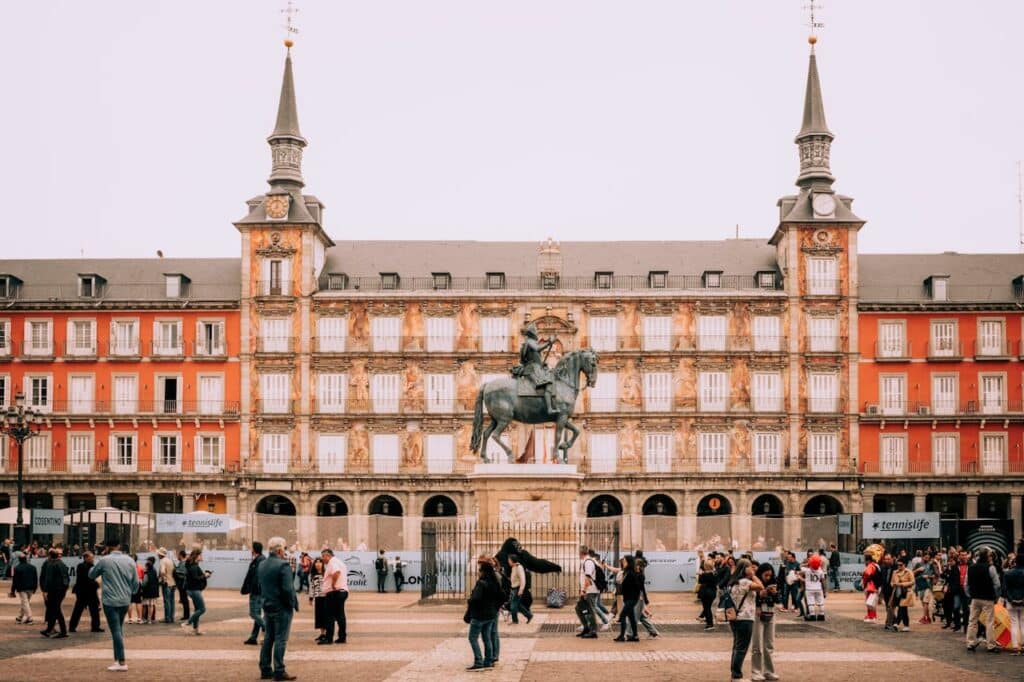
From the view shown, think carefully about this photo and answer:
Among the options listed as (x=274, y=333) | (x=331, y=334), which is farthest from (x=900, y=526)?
(x=274, y=333)

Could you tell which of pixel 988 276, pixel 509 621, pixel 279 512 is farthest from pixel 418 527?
pixel 509 621

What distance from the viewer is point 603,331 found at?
2911 inches

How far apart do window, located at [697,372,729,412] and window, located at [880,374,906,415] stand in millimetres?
A: 8573

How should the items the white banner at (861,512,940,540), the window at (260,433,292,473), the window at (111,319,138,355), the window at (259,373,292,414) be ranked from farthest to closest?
the window at (111,319,138,355) < the window at (259,373,292,414) < the window at (260,433,292,473) < the white banner at (861,512,940,540)

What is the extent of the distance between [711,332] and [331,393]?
20710mm

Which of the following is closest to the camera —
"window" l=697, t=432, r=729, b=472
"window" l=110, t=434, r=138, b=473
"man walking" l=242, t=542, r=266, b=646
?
"man walking" l=242, t=542, r=266, b=646

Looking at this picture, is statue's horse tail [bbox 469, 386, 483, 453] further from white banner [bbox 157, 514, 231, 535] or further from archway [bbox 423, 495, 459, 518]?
archway [bbox 423, 495, 459, 518]

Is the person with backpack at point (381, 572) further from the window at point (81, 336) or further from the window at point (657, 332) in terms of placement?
the window at point (81, 336)

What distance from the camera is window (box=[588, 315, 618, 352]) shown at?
242ft

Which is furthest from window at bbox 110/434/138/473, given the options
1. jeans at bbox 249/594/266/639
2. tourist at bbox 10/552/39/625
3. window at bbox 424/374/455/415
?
jeans at bbox 249/594/266/639

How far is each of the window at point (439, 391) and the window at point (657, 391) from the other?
34.0 feet

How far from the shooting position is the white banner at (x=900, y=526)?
47.6 m

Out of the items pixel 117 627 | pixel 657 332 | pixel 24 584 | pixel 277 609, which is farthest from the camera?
pixel 657 332

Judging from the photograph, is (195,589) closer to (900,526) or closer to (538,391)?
(538,391)
